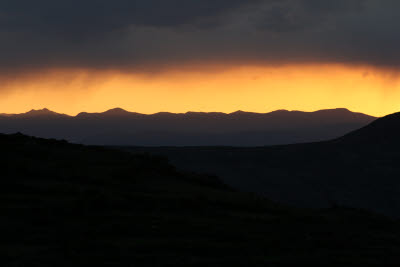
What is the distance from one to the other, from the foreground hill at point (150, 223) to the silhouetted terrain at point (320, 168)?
46.0 meters

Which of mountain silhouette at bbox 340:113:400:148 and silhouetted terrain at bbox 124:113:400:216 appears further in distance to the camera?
mountain silhouette at bbox 340:113:400:148

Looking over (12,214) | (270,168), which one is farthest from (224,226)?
(270,168)

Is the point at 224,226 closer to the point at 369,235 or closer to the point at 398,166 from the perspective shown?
the point at 369,235

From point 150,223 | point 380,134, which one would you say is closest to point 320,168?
point 380,134

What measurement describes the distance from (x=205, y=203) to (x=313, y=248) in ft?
29.8

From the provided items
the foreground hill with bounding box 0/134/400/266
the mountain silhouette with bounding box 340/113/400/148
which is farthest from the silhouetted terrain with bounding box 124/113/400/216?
the foreground hill with bounding box 0/134/400/266

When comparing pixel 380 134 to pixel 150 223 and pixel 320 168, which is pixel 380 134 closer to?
pixel 320 168

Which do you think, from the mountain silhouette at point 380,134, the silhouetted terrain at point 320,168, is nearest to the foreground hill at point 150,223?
the silhouetted terrain at point 320,168

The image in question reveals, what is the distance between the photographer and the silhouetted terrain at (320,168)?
3504 inches

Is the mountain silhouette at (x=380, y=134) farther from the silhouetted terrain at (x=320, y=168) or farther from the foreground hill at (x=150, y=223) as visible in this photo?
the foreground hill at (x=150, y=223)

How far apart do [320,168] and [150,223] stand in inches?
3127

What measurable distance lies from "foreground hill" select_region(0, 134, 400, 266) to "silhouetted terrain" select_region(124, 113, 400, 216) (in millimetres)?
46008

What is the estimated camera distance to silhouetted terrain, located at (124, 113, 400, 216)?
3504 inches

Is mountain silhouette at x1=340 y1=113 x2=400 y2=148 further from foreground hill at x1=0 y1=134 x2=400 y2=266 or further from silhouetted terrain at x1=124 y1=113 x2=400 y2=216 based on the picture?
foreground hill at x1=0 y1=134 x2=400 y2=266
